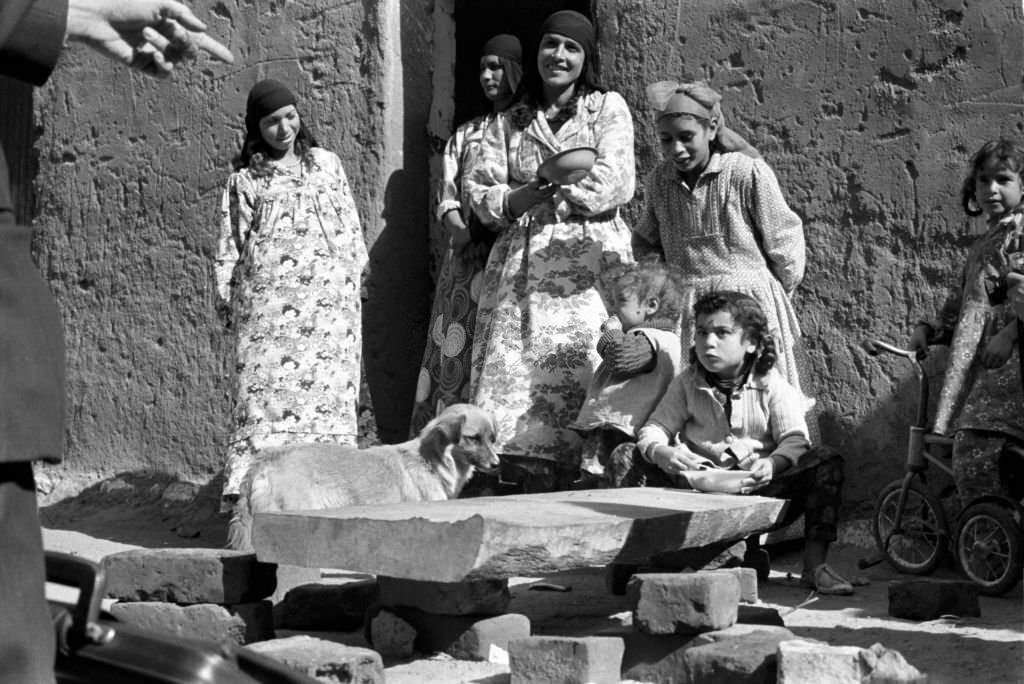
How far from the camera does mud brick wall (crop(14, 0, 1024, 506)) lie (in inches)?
253

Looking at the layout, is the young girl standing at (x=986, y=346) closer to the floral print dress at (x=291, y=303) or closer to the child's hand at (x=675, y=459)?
the child's hand at (x=675, y=459)

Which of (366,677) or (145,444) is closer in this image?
(366,677)

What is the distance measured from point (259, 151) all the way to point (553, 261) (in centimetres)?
161

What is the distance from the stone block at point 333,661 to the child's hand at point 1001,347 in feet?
9.32

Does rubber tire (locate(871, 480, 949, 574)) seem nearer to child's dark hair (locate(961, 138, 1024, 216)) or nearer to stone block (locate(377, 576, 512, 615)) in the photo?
child's dark hair (locate(961, 138, 1024, 216))

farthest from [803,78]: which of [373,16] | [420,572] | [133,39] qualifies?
[133,39]

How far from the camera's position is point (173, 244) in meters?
8.34

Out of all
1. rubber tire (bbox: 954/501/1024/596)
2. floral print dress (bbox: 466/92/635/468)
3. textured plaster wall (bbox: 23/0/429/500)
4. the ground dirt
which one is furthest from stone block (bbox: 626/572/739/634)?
textured plaster wall (bbox: 23/0/429/500)

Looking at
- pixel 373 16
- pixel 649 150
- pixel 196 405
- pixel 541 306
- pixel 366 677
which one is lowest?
pixel 366 677

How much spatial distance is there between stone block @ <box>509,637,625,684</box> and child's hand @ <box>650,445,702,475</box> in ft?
5.29

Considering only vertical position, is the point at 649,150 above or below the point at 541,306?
above

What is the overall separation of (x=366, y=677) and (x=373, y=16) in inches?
186

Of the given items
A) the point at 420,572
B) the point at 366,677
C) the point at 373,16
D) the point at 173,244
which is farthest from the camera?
the point at 173,244

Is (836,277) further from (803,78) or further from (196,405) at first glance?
(196,405)
